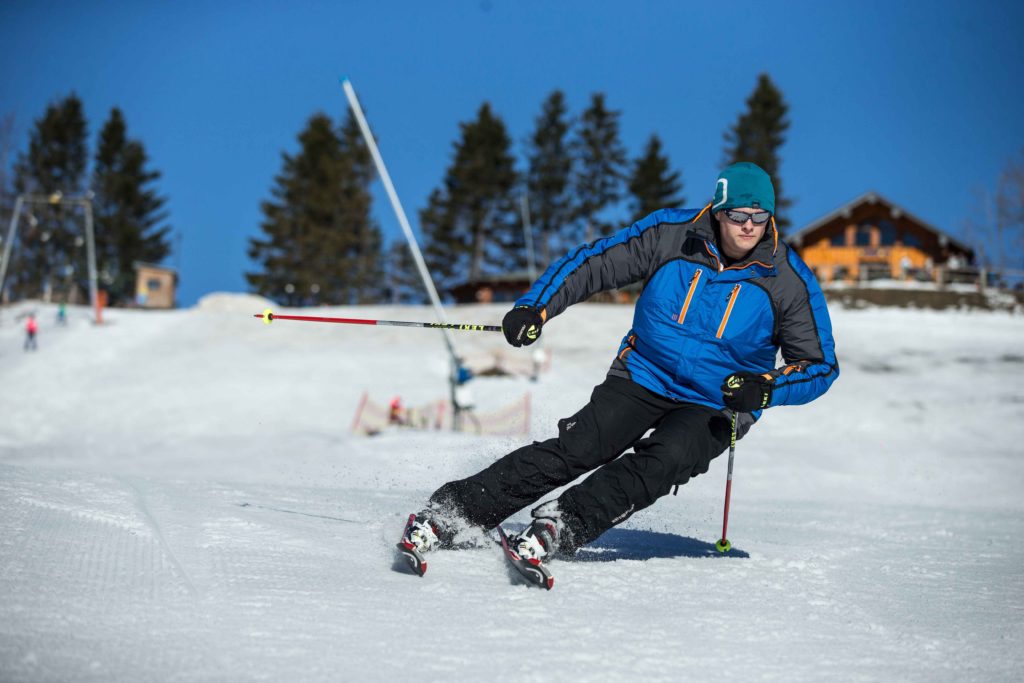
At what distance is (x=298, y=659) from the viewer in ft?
6.95

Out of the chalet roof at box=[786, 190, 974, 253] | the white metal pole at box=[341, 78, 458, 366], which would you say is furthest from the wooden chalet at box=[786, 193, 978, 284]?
the white metal pole at box=[341, 78, 458, 366]

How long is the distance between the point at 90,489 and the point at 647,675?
2.65 metres

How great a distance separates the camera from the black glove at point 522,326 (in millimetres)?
3254

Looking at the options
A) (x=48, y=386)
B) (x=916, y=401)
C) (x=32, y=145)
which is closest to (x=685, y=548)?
(x=916, y=401)

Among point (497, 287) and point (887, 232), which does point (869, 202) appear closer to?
point (887, 232)

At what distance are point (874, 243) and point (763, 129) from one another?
9132 millimetres

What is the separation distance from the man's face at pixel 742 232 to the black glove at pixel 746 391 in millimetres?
470

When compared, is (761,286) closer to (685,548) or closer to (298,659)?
(685,548)

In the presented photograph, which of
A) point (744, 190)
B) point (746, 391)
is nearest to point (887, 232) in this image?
point (744, 190)

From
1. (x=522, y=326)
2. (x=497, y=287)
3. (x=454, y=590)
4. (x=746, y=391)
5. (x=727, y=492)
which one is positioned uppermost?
(x=497, y=287)

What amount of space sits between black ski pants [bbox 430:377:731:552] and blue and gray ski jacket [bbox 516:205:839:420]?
7.1 inches

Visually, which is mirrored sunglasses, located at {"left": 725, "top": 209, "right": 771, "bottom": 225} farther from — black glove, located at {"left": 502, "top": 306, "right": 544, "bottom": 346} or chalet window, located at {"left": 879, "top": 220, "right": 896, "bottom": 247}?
chalet window, located at {"left": 879, "top": 220, "right": 896, "bottom": 247}

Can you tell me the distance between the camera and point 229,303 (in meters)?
35.7

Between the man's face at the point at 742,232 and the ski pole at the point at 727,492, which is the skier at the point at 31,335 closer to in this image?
the ski pole at the point at 727,492
